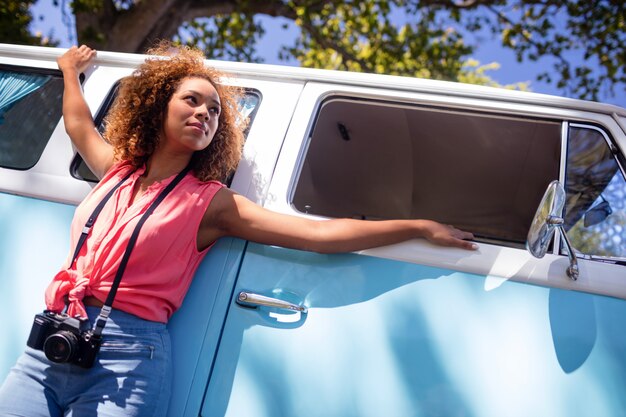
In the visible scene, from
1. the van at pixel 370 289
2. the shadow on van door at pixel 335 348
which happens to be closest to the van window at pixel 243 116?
the van at pixel 370 289

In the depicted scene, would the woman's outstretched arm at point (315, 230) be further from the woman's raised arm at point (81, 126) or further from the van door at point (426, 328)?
the woman's raised arm at point (81, 126)

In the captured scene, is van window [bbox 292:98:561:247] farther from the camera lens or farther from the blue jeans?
the camera lens

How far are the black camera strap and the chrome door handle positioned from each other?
16.5 inches

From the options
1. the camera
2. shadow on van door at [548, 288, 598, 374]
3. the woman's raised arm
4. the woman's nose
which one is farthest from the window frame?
the woman's raised arm

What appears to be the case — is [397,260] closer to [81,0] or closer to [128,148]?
[128,148]

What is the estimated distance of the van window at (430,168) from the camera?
10.0 feet

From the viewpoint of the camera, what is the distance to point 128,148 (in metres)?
2.21

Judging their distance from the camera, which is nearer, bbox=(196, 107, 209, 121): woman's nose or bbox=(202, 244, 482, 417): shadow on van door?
bbox=(202, 244, 482, 417): shadow on van door

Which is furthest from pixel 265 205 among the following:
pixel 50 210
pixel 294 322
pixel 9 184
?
pixel 9 184

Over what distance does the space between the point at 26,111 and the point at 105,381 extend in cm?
163

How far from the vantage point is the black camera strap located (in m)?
1.76

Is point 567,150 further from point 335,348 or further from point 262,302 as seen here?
point 262,302

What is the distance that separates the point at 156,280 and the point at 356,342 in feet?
2.37

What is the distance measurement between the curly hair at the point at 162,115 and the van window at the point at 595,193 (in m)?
1.35
